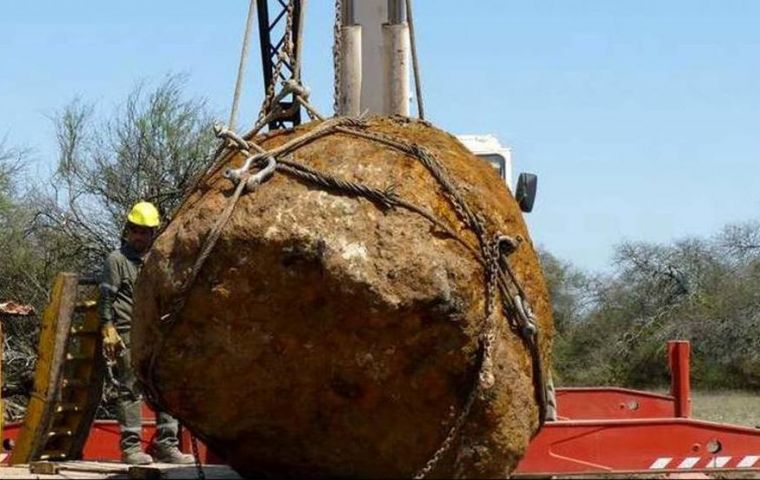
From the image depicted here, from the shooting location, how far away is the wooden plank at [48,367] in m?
8.80

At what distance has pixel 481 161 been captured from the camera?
7.37m

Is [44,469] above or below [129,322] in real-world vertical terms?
below

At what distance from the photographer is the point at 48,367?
29.2 ft

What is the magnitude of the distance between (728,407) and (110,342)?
2135 centimetres

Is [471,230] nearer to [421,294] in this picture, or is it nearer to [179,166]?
[421,294]

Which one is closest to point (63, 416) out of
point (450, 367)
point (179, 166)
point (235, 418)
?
point (235, 418)

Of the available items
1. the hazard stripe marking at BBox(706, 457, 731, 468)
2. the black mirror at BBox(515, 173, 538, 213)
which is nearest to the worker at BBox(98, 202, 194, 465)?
the black mirror at BBox(515, 173, 538, 213)

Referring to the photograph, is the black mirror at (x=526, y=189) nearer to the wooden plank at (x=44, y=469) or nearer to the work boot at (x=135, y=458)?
the work boot at (x=135, y=458)

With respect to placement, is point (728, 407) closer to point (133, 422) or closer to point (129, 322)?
point (133, 422)

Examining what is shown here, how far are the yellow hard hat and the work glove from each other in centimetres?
Answer: 73

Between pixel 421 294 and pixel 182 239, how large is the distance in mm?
1106

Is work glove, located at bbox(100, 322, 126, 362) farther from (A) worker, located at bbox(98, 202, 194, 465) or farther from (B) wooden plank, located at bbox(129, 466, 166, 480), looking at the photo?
(B) wooden plank, located at bbox(129, 466, 166, 480)

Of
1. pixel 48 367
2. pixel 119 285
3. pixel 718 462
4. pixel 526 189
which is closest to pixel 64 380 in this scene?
pixel 48 367

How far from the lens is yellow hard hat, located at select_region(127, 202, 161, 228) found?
9500mm
